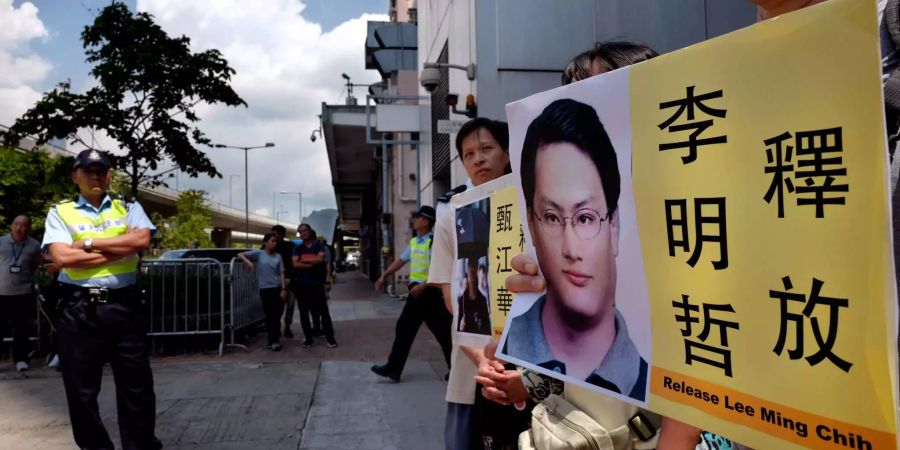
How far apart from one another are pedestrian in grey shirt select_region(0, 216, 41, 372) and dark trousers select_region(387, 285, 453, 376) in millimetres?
4291

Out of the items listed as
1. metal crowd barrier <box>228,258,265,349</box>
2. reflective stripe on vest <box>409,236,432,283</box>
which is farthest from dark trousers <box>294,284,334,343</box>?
reflective stripe on vest <box>409,236,432,283</box>

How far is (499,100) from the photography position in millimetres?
8961

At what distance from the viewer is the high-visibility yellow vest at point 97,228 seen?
348 cm

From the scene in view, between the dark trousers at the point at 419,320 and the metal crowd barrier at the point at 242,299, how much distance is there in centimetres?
334

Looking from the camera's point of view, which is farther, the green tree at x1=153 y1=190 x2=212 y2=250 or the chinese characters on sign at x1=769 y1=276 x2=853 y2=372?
the green tree at x1=153 y1=190 x2=212 y2=250

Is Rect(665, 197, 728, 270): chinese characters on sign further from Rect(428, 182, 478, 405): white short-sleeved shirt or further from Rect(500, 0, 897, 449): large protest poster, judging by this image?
Rect(428, 182, 478, 405): white short-sleeved shirt

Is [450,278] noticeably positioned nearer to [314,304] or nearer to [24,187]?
[314,304]

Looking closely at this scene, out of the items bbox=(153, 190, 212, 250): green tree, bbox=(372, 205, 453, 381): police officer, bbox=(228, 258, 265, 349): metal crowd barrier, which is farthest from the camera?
bbox=(153, 190, 212, 250): green tree

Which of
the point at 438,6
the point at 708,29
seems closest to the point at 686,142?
the point at 708,29

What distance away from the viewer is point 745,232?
3.32 feet

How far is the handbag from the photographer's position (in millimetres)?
1367

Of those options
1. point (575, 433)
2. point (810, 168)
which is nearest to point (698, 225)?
point (810, 168)

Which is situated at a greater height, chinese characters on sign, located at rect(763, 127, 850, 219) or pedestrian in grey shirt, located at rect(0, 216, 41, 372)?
chinese characters on sign, located at rect(763, 127, 850, 219)

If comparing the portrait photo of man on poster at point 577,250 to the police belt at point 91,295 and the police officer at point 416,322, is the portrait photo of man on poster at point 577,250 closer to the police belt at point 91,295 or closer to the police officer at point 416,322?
the police belt at point 91,295
